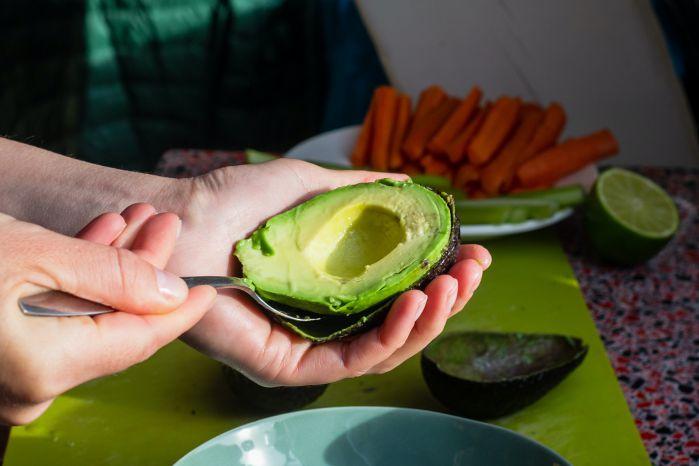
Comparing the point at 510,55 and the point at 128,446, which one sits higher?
the point at 128,446

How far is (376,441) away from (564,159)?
1161mm

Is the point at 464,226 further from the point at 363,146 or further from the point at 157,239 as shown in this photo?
the point at 157,239

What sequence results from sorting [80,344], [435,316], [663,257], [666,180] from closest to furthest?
[80,344]
[435,316]
[663,257]
[666,180]

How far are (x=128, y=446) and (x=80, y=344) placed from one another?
0.46m

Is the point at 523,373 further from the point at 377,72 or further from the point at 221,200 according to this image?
the point at 377,72

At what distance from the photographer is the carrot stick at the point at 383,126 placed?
6.85 ft

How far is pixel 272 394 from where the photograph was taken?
3.93ft

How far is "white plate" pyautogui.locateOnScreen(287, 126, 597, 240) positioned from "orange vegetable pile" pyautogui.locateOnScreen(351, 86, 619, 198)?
0.03 m

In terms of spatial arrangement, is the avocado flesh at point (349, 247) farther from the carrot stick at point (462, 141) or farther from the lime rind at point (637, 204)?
the carrot stick at point (462, 141)

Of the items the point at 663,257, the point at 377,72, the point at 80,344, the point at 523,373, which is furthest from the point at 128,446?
the point at 377,72

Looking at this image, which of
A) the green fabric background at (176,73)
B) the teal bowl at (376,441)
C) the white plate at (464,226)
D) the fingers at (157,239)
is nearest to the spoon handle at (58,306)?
the fingers at (157,239)

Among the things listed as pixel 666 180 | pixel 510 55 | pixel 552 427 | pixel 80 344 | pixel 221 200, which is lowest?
pixel 666 180

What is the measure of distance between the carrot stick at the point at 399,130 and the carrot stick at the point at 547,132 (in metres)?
0.30

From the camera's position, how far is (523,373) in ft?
4.17
